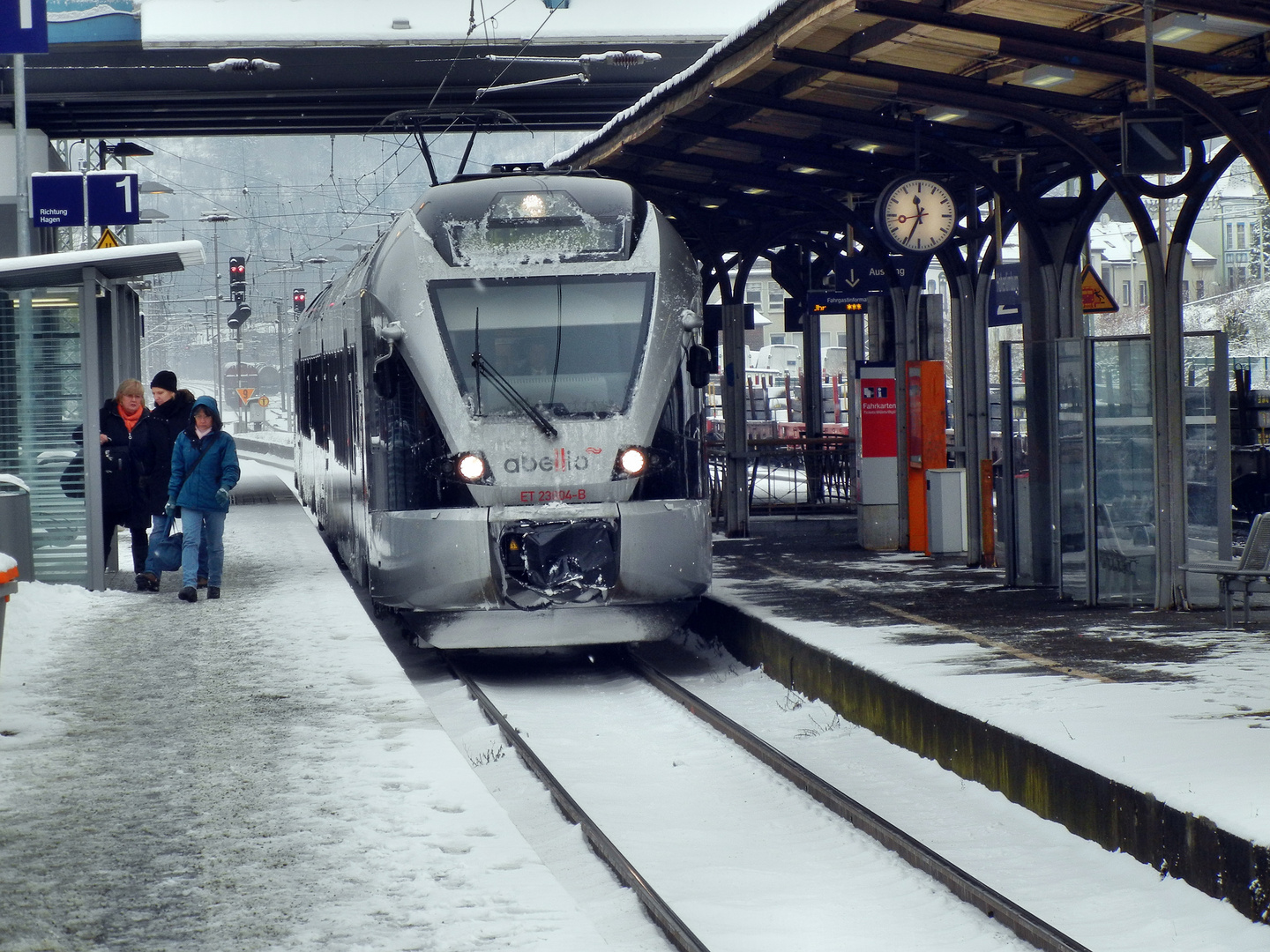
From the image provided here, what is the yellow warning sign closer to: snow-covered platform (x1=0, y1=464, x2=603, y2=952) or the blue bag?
snow-covered platform (x1=0, y1=464, x2=603, y2=952)

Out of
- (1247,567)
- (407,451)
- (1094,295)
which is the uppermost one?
(1094,295)

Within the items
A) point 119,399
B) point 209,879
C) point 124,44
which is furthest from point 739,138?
point 124,44

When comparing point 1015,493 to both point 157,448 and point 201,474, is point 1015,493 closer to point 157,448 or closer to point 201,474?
point 201,474

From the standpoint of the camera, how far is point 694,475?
11.4 m

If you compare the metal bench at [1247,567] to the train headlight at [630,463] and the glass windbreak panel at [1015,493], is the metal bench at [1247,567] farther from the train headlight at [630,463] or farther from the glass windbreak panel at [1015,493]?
the train headlight at [630,463]

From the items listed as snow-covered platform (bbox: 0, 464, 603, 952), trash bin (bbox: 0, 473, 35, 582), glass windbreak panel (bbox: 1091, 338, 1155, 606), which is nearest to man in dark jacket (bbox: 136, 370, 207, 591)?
trash bin (bbox: 0, 473, 35, 582)

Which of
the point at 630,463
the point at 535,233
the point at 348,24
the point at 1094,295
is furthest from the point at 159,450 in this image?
the point at 348,24

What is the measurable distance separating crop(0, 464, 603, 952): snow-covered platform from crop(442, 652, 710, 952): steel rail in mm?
556

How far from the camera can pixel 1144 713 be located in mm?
7797

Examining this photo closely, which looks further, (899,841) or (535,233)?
(535,233)

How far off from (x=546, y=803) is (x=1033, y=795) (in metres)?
2.29

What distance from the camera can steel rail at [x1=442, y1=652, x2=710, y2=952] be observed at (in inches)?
231

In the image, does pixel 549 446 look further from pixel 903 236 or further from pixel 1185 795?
pixel 1185 795

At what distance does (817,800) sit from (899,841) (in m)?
1.10
